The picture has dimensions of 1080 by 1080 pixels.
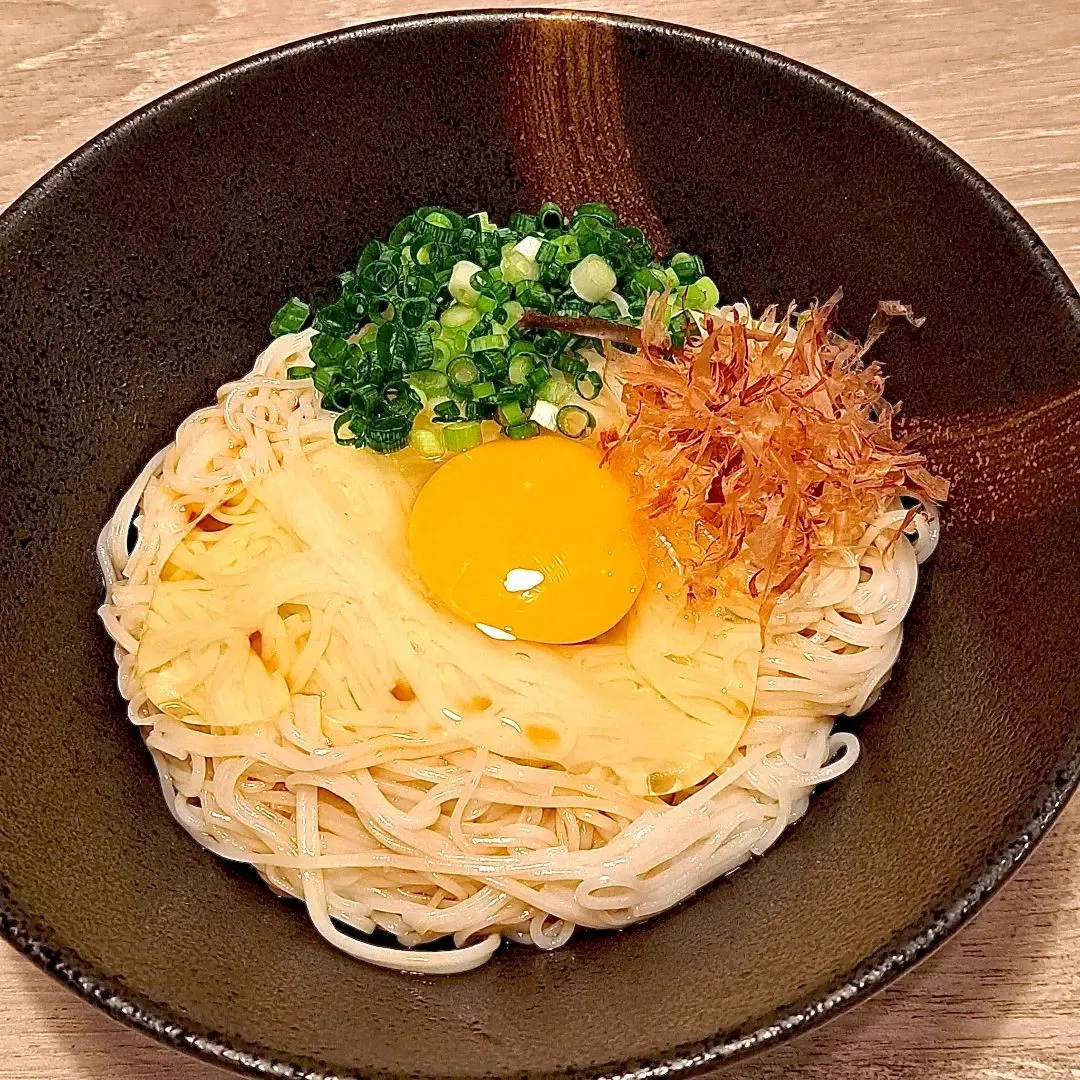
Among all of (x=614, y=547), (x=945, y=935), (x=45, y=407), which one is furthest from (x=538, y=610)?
(x=45, y=407)

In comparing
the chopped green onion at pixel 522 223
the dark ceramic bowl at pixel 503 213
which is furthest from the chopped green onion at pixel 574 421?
the dark ceramic bowl at pixel 503 213

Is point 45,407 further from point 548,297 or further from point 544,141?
point 544,141

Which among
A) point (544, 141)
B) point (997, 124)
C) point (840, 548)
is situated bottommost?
point (840, 548)

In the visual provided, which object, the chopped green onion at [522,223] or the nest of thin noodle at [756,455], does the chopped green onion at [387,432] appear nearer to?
the nest of thin noodle at [756,455]

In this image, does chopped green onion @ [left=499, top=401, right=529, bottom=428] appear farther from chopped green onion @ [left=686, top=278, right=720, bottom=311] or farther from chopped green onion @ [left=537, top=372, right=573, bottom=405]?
chopped green onion @ [left=686, top=278, right=720, bottom=311]

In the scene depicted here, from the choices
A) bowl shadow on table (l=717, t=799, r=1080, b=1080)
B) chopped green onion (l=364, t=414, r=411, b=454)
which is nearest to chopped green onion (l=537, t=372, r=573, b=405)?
chopped green onion (l=364, t=414, r=411, b=454)
